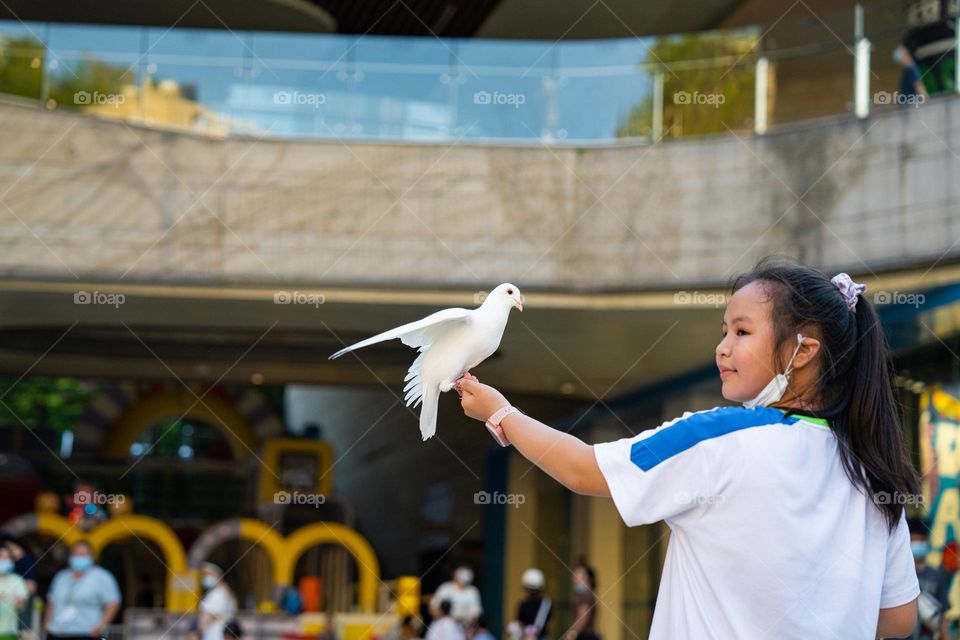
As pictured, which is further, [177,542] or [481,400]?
[177,542]

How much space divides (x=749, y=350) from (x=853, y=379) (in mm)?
210

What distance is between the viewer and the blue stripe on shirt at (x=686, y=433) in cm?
227

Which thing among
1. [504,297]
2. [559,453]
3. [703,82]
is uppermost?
[703,82]

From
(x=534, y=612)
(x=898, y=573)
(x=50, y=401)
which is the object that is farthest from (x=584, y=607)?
(x=50, y=401)

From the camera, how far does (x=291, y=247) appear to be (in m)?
12.9

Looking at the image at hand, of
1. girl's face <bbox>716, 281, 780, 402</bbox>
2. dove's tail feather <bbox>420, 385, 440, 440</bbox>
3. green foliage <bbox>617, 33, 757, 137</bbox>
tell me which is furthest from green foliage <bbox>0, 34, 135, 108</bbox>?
girl's face <bbox>716, 281, 780, 402</bbox>

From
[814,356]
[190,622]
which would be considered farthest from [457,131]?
A: [814,356]

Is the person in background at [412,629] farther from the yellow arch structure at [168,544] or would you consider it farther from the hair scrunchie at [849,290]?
the hair scrunchie at [849,290]

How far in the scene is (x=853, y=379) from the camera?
247 centimetres

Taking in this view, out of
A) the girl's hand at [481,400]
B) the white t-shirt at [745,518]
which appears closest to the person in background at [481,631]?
the girl's hand at [481,400]

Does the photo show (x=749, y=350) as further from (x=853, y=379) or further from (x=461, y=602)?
(x=461, y=602)

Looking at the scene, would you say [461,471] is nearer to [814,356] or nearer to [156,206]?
[156,206]

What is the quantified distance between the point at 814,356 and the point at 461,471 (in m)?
20.6

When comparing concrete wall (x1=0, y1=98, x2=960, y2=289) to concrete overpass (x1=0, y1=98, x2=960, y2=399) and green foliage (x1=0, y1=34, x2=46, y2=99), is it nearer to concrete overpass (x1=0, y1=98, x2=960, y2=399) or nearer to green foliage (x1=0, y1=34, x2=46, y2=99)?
concrete overpass (x1=0, y1=98, x2=960, y2=399)
